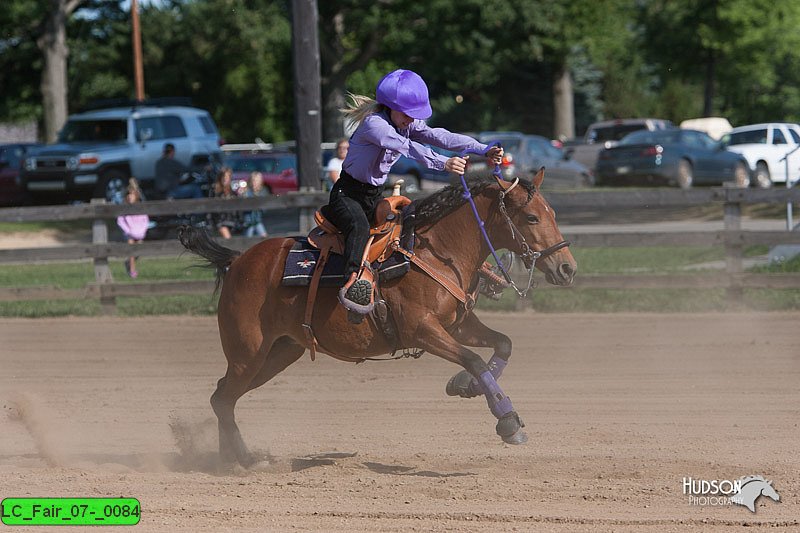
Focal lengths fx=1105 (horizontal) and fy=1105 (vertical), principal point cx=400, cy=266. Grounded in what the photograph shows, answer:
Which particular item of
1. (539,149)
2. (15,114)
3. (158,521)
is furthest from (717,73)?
(158,521)

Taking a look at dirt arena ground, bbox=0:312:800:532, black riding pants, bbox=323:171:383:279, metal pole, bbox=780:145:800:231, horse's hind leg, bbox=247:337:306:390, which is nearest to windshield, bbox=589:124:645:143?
metal pole, bbox=780:145:800:231

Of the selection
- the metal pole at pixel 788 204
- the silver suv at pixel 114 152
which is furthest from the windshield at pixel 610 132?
the silver suv at pixel 114 152

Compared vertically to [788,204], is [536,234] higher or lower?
higher

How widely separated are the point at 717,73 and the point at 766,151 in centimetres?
2196

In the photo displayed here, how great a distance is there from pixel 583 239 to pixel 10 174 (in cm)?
2179

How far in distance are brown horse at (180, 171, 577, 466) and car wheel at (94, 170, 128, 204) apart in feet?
59.0

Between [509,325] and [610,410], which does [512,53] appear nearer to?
[509,325]

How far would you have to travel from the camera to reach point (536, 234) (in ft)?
23.4

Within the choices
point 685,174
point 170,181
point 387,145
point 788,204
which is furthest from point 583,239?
point 685,174

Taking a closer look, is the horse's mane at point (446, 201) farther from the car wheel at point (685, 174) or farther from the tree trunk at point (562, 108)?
the tree trunk at point (562, 108)

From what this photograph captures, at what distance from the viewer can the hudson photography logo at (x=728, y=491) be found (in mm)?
6305

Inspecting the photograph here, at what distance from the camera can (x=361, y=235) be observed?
7246mm

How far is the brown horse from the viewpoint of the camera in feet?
→ 23.2

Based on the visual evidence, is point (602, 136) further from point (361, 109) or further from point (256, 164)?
point (361, 109)
